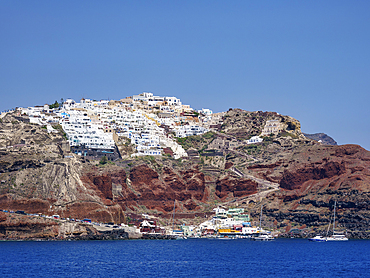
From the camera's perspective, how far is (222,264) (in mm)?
86812

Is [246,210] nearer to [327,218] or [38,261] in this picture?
[327,218]

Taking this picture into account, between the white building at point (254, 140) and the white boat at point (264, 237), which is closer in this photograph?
the white boat at point (264, 237)

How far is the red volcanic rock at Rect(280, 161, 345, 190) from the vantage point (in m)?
150

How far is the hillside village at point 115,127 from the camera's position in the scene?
149 metres

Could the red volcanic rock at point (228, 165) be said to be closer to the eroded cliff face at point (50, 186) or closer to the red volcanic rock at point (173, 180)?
the red volcanic rock at point (173, 180)

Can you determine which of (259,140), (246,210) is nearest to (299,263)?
(246,210)

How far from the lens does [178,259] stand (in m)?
91.1

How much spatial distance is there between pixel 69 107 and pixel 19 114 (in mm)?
21028

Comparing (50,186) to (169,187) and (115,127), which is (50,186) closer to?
(169,187)

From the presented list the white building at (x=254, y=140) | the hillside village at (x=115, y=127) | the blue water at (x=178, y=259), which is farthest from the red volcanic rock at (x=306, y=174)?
the blue water at (x=178, y=259)

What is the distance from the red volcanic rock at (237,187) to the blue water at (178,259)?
33883 mm

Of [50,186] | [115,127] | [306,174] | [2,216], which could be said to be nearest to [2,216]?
[2,216]

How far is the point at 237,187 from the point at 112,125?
38.8m

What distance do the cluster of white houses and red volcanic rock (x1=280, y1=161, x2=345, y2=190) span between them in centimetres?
2992
